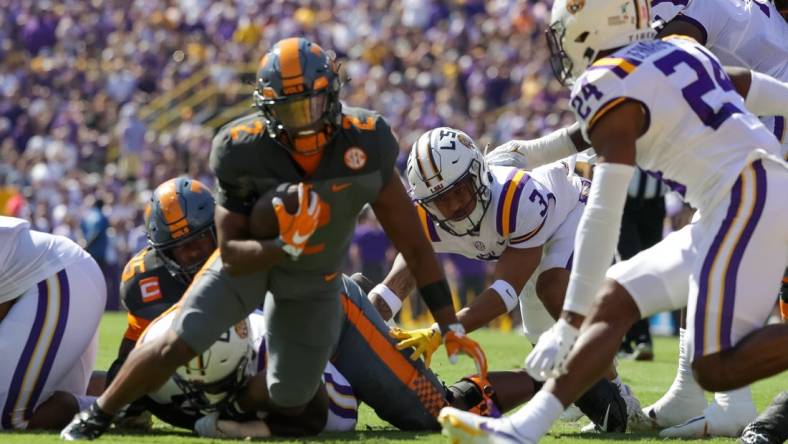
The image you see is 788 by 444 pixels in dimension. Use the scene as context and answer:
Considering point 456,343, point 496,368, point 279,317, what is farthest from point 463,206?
point 496,368

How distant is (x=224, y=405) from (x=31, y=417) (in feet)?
2.72

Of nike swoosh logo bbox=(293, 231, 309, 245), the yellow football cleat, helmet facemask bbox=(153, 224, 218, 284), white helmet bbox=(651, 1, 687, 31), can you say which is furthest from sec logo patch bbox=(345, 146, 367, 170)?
white helmet bbox=(651, 1, 687, 31)

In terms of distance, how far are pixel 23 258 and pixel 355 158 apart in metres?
1.70

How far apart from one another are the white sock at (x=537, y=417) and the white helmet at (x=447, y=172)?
1894 millimetres

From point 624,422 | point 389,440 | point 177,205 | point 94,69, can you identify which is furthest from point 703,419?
point 94,69

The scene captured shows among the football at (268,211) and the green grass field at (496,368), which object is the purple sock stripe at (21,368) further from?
the football at (268,211)

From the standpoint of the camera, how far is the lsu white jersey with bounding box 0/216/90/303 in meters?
5.68

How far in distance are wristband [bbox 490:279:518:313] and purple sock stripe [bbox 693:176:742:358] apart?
1.54m

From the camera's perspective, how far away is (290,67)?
489 cm

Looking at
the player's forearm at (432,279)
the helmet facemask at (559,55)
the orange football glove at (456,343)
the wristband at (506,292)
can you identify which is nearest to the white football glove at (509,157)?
the wristband at (506,292)

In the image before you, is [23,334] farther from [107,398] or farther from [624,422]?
[624,422]

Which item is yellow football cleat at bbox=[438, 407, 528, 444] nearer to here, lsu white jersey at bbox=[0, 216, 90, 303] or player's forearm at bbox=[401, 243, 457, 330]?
player's forearm at bbox=[401, 243, 457, 330]

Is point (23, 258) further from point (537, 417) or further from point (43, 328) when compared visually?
point (537, 417)

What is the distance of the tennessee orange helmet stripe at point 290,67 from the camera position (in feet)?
15.9
